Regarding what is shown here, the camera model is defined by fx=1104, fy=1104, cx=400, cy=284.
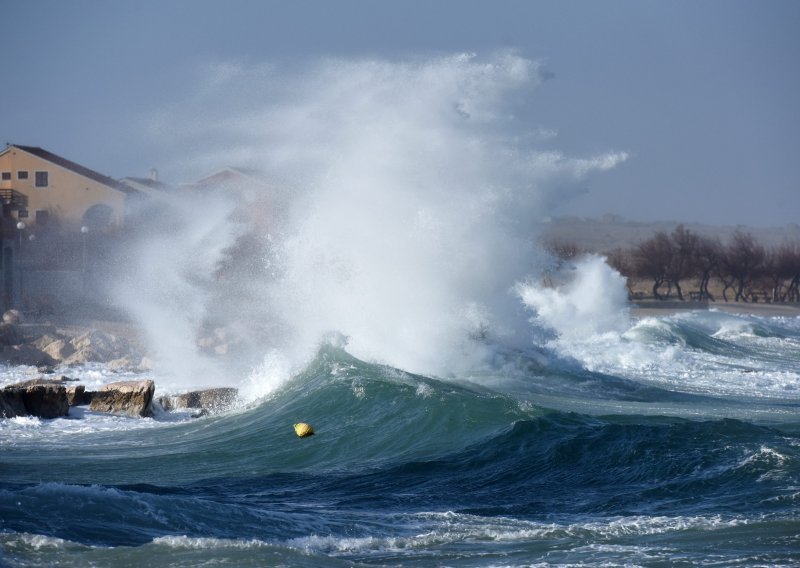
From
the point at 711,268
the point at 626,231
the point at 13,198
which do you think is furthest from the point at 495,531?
the point at 626,231

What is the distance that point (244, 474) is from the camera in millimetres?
12711

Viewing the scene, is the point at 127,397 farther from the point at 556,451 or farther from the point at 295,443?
the point at 556,451

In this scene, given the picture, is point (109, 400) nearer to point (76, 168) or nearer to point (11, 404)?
point (11, 404)

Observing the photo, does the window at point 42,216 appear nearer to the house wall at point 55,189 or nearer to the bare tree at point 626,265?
the house wall at point 55,189

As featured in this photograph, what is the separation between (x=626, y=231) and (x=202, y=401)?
13004 cm

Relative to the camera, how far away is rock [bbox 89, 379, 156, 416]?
17.1 m

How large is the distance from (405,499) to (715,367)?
19.3 metres

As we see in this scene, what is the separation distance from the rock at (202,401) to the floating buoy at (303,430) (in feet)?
10.1

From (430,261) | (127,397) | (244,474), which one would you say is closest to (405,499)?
(244,474)

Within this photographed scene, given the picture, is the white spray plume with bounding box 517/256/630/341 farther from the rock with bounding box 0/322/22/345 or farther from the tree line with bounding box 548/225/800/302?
the tree line with bounding box 548/225/800/302

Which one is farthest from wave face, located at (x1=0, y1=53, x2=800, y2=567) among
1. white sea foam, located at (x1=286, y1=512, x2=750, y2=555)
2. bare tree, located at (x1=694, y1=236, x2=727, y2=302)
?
bare tree, located at (x1=694, y1=236, x2=727, y2=302)

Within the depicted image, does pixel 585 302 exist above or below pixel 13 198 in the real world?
below

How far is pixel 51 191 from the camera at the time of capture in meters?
46.7

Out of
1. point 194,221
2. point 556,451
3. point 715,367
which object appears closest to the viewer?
point 556,451
